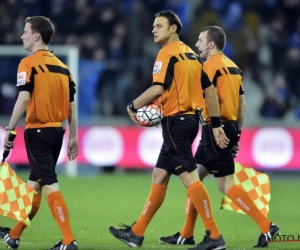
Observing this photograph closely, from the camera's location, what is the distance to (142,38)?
62.5ft

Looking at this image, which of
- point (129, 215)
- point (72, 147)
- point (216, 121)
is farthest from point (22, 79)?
point (129, 215)

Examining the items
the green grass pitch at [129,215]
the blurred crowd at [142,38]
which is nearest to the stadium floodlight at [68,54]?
the blurred crowd at [142,38]

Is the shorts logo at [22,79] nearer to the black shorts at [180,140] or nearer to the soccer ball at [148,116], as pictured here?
the soccer ball at [148,116]

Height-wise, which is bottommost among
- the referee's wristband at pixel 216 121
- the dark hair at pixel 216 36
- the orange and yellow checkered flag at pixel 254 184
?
the orange and yellow checkered flag at pixel 254 184

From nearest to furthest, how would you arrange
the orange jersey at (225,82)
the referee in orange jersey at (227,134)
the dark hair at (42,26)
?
the dark hair at (42,26) < the referee in orange jersey at (227,134) < the orange jersey at (225,82)

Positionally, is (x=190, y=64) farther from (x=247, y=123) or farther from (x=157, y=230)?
(x=247, y=123)

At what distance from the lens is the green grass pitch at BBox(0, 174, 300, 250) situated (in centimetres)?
875

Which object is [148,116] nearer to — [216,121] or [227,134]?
[216,121]

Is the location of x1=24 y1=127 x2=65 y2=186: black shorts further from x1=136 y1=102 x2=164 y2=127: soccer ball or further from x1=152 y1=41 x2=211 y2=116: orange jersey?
x1=152 y1=41 x2=211 y2=116: orange jersey

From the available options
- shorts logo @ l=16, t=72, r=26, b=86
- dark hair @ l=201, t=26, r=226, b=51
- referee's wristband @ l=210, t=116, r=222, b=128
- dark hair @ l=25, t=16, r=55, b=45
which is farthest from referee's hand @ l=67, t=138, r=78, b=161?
dark hair @ l=201, t=26, r=226, b=51

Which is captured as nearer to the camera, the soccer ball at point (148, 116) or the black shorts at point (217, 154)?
the soccer ball at point (148, 116)

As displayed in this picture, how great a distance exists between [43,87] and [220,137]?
180 centimetres

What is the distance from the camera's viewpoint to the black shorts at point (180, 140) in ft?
26.0

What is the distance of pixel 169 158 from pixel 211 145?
0.76 metres
